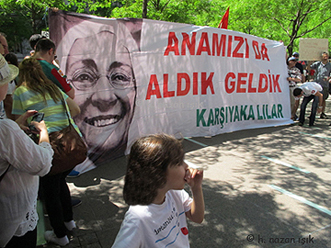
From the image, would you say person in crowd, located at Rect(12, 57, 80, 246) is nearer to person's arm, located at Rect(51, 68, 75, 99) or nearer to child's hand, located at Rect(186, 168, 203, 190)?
person's arm, located at Rect(51, 68, 75, 99)

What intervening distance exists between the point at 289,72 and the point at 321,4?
5818 mm

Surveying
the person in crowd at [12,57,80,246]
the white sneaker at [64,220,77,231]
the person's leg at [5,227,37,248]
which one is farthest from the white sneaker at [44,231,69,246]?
the person's leg at [5,227,37,248]

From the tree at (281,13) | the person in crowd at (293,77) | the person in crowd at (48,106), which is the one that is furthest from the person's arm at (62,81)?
the tree at (281,13)

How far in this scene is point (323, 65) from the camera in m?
9.41

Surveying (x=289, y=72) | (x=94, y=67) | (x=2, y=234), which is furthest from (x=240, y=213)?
(x=289, y=72)

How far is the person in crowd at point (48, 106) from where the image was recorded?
8.64ft

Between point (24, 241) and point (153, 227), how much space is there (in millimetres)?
907

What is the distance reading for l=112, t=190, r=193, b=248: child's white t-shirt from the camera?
1.35 meters

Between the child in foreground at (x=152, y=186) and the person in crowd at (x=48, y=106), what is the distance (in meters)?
1.52

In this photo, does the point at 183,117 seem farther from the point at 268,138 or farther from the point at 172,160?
the point at 172,160

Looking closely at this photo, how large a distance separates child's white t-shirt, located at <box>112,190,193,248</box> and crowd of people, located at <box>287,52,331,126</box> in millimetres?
7241

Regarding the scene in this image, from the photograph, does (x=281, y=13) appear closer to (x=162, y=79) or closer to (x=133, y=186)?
(x=162, y=79)

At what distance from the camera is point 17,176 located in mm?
1702

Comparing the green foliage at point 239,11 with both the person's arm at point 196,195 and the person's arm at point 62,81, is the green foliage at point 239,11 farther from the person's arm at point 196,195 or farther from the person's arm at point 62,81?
the person's arm at point 196,195
